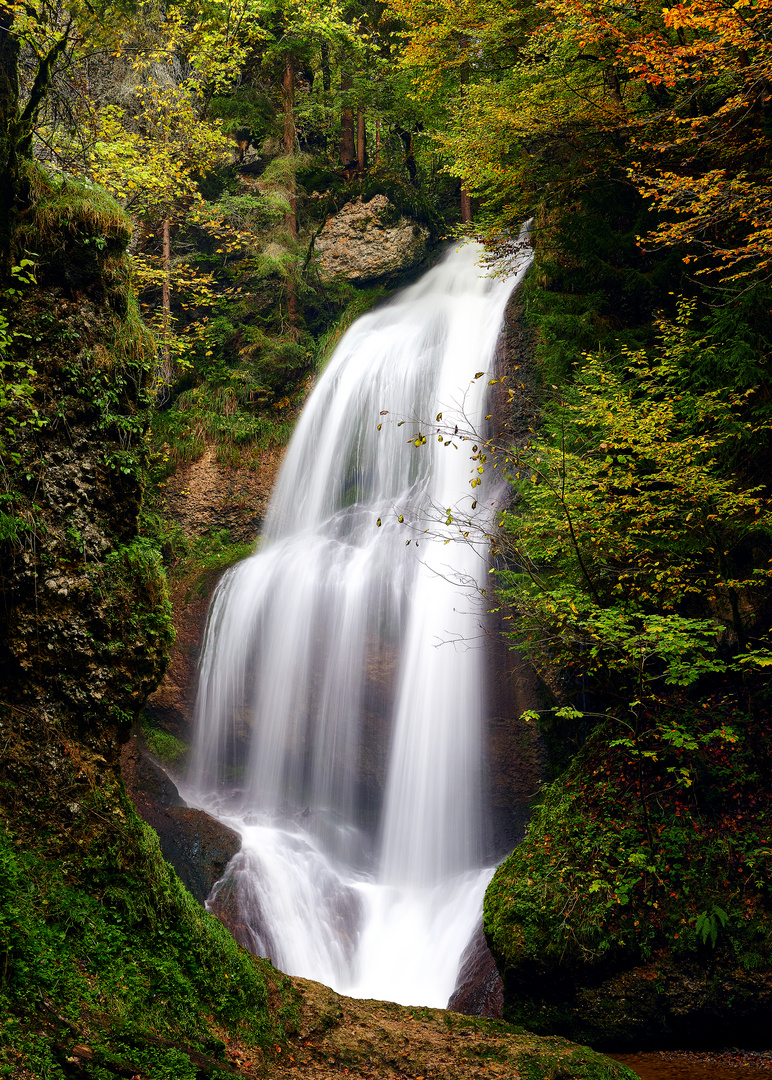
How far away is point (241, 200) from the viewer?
598 inches

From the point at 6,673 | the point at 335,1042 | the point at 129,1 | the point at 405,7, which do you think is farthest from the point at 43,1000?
the point at 405,7

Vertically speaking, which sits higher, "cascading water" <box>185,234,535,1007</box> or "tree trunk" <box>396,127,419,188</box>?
"tree trunk" <box>396,127,419,188</box>

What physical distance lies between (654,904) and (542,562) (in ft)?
14.8

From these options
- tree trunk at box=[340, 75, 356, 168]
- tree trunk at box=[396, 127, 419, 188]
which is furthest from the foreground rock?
tree trunk at box=[340, 75, 356, 168]

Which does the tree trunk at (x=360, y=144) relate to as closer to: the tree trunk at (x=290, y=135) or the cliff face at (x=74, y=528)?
the tree trunk at (x=290, y=135)

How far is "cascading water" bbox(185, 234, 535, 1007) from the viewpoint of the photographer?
326 inches

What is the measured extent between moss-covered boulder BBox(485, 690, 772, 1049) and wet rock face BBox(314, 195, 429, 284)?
14.3m

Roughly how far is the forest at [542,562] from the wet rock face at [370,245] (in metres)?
4.87

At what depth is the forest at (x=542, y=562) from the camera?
3.90 meters

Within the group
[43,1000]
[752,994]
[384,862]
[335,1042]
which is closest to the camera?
[43,1000]

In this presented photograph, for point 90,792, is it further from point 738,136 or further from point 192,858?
point 738,136

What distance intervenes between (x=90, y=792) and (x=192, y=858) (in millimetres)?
5490

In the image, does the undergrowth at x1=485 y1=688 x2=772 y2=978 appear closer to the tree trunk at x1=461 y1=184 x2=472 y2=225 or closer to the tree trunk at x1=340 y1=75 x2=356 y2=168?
the tree trunk at x1=461 y1=184 x2=472 y2=225

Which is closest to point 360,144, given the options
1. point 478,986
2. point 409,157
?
point 409,157
